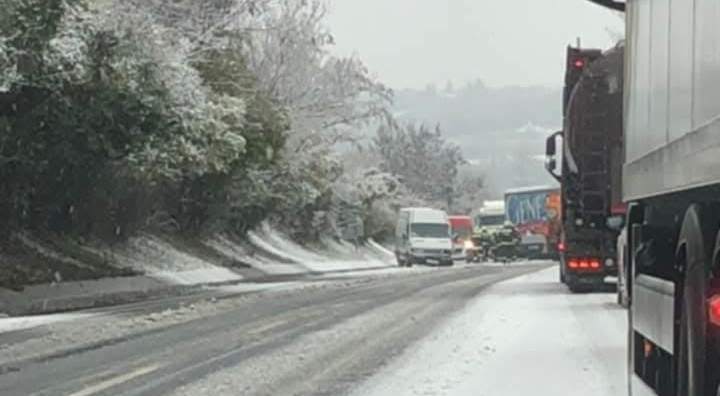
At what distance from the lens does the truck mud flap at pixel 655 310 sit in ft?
22.2

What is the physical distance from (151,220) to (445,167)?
80.6 m

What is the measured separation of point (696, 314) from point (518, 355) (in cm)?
737

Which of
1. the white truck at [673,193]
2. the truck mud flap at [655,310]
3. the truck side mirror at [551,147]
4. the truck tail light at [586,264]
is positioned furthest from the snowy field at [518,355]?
the truck side mirror at [551,147]

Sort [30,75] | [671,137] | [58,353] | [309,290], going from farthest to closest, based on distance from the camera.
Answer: [309,290]
[30,75]
[58,353]
[671,137]

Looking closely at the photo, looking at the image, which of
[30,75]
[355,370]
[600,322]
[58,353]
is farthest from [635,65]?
[30,75]

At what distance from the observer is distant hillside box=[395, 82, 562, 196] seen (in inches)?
6471

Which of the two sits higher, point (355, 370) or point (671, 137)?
point (671, 137)

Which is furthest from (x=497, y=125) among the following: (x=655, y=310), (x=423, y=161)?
(x=655, y=310)

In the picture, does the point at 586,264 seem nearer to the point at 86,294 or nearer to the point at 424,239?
the point at 86,294

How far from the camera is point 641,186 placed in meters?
7.72

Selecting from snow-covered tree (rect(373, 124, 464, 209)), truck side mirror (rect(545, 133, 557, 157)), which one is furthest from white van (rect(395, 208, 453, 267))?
snow-covered tree (rect(373, 124, 464, 209))

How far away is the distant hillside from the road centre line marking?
141 m

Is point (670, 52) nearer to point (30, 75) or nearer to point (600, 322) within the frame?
point (600, 322)

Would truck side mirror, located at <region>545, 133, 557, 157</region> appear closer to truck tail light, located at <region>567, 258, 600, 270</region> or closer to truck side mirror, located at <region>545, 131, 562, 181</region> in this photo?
truck side mirror, located at <region>545, 131, 562, 181</region>
